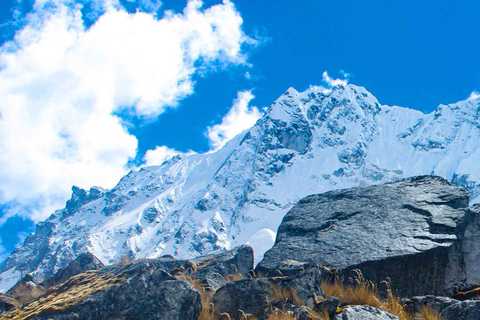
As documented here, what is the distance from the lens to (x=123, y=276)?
30.6ft

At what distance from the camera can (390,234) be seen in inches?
386

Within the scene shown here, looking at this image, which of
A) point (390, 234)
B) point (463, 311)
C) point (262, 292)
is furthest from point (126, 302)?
point (390, 234)

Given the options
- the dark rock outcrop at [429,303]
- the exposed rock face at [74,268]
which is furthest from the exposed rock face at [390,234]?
the exposed rock face at [74,268]

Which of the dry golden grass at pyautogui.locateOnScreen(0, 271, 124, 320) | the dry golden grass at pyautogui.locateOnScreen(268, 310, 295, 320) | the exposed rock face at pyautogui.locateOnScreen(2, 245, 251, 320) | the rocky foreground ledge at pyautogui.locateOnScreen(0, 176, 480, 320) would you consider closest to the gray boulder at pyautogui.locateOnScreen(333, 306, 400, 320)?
the rocky foreground ledge at pyautogui.locateOnScreen(0, 176, 480, 320)

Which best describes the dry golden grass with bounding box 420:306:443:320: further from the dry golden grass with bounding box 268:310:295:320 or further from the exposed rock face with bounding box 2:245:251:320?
the dry golden grass with bounding box 268:310:295:320

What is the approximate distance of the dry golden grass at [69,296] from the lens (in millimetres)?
7734

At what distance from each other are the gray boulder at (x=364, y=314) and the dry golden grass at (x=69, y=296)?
155 inches

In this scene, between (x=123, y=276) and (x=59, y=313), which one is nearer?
(x=59, y=313)

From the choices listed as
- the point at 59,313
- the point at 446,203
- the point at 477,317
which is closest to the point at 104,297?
the point at 59,313

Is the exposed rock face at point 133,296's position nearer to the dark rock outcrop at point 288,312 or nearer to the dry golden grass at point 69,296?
the dry golden grass at point 69,296

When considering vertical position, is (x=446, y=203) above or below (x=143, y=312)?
above

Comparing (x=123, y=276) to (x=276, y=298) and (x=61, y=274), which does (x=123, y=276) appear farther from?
(x=61, y=274)

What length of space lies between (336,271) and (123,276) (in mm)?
3788

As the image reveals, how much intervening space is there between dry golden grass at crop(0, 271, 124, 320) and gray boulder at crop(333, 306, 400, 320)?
12.9 feet
